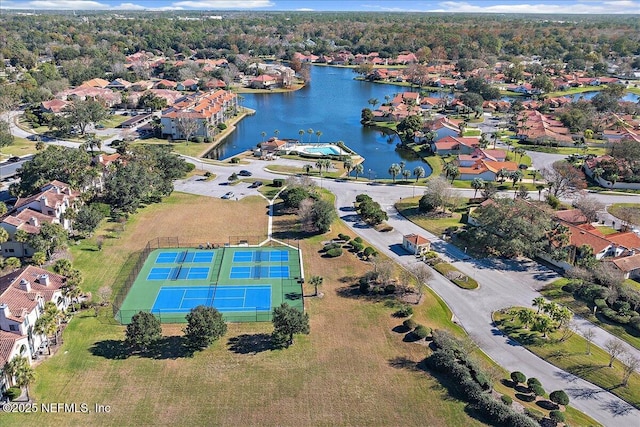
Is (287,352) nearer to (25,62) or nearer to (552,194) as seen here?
(552,194)

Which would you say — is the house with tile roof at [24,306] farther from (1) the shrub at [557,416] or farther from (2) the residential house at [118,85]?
(2) the residential house at [118,85]

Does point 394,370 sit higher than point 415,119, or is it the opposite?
point 415,119

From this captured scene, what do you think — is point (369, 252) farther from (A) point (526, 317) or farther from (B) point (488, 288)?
(A) point (526, 317)

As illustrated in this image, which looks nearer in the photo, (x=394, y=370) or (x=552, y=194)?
(x=394, y=370)

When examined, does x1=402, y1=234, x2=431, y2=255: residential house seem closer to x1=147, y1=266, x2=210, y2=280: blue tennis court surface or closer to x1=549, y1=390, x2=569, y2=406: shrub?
x1=147, y1=266, x2=210, y2=280: blue tennis court surface

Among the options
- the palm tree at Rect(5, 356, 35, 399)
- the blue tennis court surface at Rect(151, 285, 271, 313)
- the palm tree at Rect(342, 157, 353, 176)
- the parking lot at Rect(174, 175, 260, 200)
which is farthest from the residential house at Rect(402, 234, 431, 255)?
the palm tree at Rect(5, 356, 35, 399)

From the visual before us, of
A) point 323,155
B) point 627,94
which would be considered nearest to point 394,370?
point 323,155

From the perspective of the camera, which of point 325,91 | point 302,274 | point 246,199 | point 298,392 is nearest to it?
point 298,392
